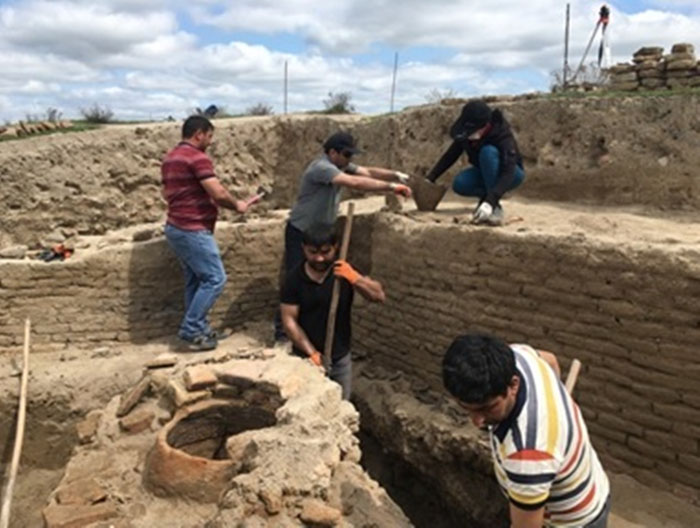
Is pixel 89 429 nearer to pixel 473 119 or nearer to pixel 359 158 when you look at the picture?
pixel 473 119

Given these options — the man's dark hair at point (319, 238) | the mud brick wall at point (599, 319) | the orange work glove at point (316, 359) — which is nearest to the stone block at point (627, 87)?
the mud brick wall at point (599, 319)

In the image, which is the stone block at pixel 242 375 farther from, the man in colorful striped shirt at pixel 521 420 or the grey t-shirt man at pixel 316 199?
the grey t-shirt man at pixel 316 199

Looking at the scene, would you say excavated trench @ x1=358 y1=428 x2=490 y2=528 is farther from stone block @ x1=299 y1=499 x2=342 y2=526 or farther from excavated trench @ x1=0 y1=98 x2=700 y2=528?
stone block @ x1=299 y1=499 x2=342 y2=526

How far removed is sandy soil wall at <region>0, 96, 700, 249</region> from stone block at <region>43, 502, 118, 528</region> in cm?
558

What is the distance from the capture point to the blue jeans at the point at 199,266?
5711mm

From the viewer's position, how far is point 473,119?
5.56 metres

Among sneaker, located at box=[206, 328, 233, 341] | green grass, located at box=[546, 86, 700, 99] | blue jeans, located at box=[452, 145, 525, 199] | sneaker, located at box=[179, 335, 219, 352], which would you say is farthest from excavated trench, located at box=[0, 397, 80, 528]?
green grass, located at box=[546, 86, 700, 99]

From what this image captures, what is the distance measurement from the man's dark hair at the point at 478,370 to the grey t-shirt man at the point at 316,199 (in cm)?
345

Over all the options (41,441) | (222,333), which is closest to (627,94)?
(222,333)

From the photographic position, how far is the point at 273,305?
6996 mm

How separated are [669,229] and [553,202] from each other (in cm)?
174

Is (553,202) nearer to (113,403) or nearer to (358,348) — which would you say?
(358,348)

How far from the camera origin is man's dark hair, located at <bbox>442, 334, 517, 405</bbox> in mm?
2070

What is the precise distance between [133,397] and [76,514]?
37.7 inches
